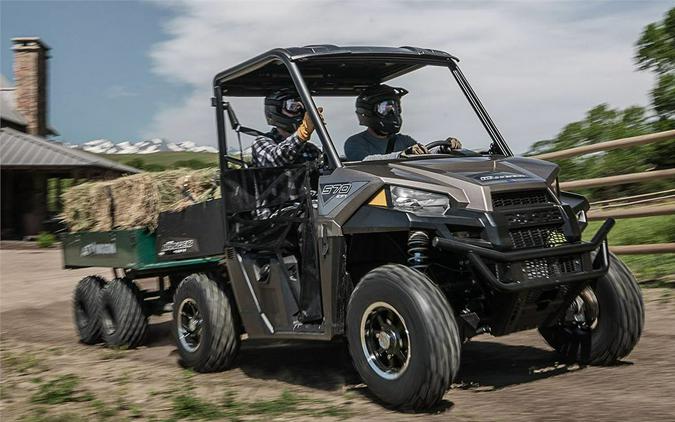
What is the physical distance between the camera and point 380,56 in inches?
244

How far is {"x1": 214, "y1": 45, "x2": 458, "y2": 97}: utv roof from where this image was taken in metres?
6.07

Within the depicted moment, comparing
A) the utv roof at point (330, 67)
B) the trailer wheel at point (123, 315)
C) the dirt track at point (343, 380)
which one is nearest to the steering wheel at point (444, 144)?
the utv roof at point (330, 67)

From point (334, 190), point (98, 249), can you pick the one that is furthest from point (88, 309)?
point (334, 190)

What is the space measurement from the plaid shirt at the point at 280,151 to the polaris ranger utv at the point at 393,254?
12 cm

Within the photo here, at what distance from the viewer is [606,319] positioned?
561 cm

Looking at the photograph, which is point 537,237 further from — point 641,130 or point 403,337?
point 641,130

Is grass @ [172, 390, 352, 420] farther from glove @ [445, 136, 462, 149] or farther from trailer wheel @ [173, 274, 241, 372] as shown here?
glove @ [445, 136, 462, 149]

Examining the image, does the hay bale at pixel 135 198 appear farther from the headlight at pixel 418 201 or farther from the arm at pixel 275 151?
the headlight at pixel 418 201

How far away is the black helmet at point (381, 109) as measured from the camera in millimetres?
6289

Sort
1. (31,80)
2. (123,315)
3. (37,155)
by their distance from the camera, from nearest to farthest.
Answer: (123,315) → (37,155) → (31,80)

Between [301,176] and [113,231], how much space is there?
11.1 ft

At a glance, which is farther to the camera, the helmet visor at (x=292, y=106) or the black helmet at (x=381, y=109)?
the helmet visor at (x=292, y=106)

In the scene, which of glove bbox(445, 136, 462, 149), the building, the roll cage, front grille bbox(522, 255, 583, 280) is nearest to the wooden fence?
the roll cage

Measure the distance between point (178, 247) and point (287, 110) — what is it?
74.4 inches
